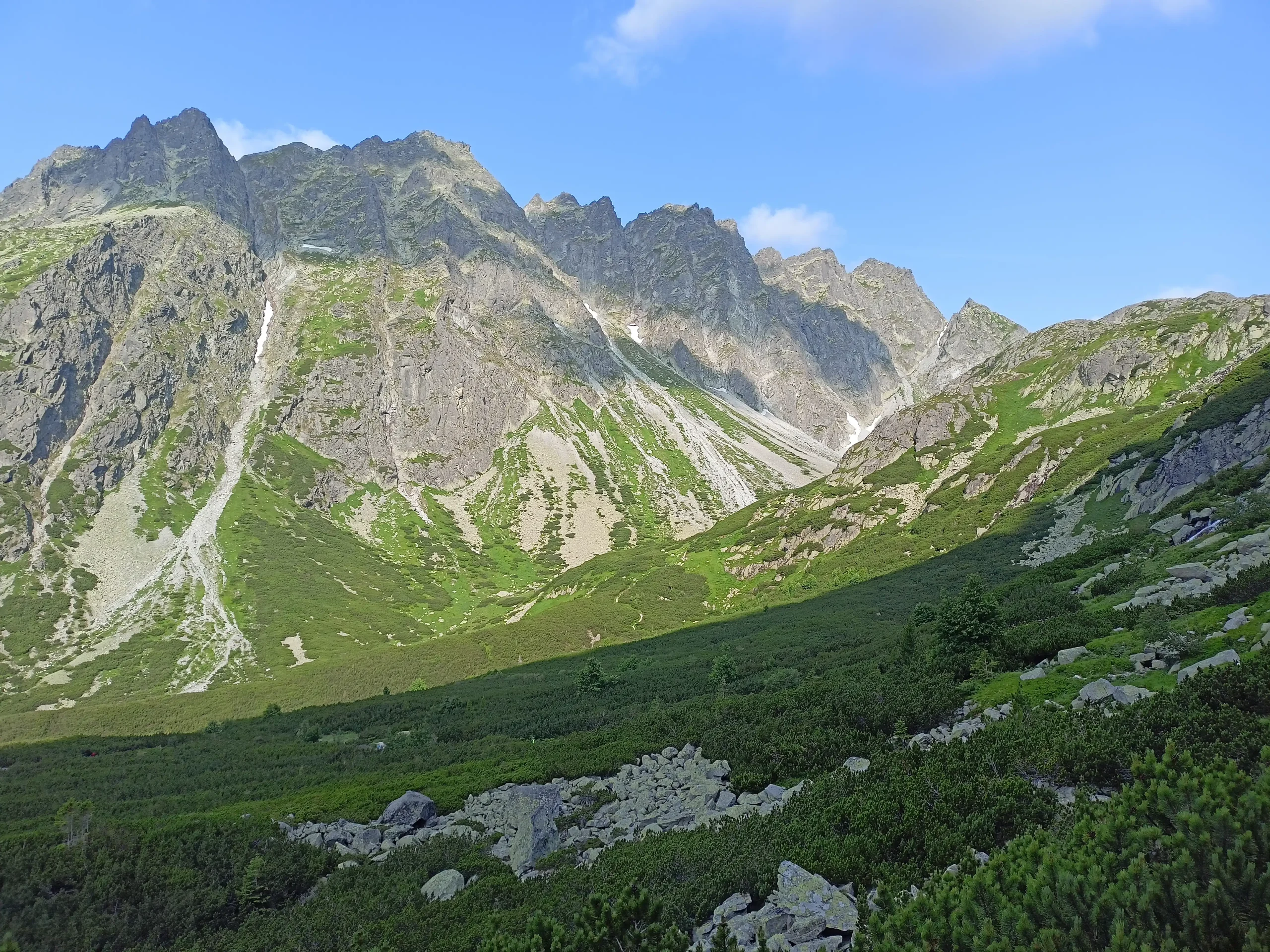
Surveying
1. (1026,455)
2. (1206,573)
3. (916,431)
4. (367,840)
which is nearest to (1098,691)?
(1206,573)

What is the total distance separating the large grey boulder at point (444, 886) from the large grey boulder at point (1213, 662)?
1763 cm

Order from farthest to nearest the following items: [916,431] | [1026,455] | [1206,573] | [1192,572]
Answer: [916,431], [1026,455], [1192,572], [1206,573]

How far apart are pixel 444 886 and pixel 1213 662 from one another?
19279 millimetres

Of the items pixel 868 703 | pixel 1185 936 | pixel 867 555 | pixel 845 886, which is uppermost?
pixel 1185 936

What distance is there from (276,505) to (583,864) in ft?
620

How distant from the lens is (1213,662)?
49.4 feet

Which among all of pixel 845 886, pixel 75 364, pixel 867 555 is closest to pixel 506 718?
pixel 845 886

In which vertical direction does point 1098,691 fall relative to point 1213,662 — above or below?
below

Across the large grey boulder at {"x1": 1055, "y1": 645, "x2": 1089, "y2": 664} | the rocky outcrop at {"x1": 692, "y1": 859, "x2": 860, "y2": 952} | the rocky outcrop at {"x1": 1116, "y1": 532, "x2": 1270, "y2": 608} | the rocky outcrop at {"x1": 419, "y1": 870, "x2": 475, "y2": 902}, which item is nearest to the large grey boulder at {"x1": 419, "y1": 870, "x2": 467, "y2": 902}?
the rocky outcrop at {"x1": 419, "y1": 870, "x2": 475, "y2": 902}

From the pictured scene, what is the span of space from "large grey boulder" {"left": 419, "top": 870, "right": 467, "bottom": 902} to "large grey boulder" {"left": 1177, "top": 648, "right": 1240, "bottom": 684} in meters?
17.6

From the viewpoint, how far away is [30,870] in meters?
18.0

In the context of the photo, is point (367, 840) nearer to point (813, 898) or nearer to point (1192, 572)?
point (813, 898)

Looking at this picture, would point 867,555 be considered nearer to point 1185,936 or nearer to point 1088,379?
point 1088,379

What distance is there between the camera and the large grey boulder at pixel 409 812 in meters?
25.6
